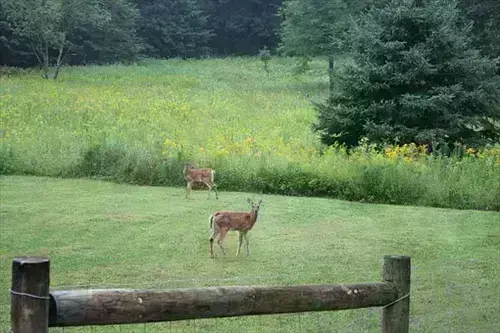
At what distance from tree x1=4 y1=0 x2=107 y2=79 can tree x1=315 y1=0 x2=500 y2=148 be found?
1949 cm

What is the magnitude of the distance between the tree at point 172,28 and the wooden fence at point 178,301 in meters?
53.2

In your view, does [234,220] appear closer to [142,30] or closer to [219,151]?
[219,151]

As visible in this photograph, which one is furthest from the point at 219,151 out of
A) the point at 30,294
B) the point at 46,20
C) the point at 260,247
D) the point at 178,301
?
the point at 46,20

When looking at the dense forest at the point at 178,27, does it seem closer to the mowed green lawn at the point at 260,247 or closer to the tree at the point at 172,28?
the tree at the point at 172,28

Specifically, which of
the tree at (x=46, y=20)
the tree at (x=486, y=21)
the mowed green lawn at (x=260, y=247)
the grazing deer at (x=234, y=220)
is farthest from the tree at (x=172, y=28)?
the grazing deer at (x=234, y=220)

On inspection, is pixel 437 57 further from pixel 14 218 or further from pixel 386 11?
pixel 14 218

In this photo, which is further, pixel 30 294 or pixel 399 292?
pixel 399 292

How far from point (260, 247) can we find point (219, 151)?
4.91 meters

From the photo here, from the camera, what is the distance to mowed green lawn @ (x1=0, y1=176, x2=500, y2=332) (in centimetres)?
691

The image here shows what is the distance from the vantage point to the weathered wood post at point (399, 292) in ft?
13.5

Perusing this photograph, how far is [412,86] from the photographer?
55.3 feet

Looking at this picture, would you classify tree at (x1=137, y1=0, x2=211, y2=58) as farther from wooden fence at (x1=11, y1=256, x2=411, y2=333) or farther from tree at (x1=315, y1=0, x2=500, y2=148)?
wooden fence at (x1=11, y1=256, x2=411, y2=333)

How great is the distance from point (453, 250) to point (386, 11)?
852 centimetres

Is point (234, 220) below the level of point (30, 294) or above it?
below
